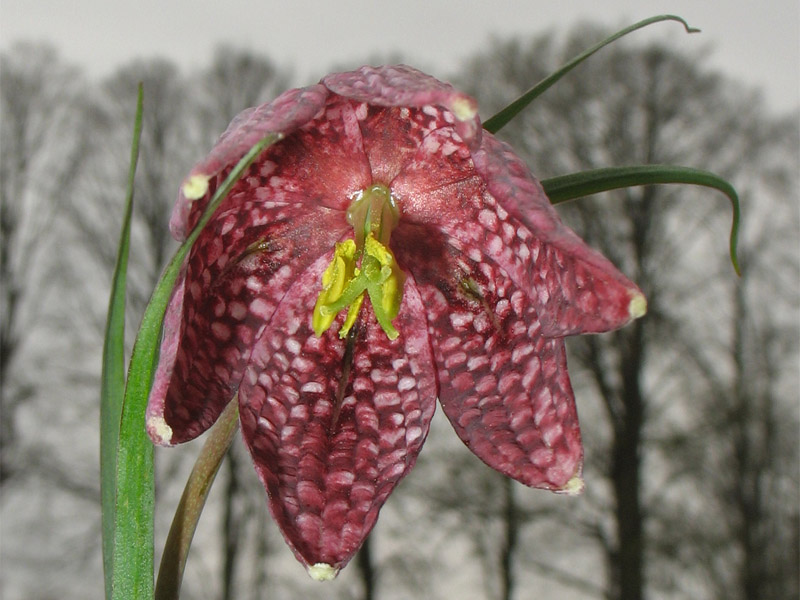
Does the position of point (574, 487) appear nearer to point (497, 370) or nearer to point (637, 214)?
point (497, 370)

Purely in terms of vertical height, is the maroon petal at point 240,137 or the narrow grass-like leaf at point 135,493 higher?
the maroon petal at point 240,137

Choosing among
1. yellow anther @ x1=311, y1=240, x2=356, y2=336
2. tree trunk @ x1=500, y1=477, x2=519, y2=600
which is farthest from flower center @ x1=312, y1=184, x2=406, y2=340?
tree trunk @ x1=500, y1=477, x2=519, y2=600

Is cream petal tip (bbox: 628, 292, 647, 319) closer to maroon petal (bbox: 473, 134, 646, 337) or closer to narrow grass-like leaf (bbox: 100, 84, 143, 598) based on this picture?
maroon petal (bbox: 473, 134, 646, 337)

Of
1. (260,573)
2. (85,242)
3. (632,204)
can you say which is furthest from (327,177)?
(632,204)

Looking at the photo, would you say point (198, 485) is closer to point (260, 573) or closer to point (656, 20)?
point (656, 20)

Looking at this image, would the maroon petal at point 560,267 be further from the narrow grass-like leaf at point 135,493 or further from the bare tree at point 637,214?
the bare tree at point 637,214

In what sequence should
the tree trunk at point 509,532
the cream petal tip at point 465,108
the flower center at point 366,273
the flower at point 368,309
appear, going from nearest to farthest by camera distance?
1. the cream petal tip at point 465,108
2. the flower at point 368,309
3. the flower center at point 366,273
4. the tree trunk at point 509,532

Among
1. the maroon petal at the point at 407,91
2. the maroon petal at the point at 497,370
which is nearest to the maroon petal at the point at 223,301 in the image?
the maroon petal at the point at 497,370

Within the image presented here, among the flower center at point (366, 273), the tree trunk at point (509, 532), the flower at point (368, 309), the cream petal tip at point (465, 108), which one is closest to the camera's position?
the cream petal tip at point (465, 108)

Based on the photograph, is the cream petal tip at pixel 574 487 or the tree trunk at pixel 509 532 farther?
the tree trunk at pixel 509 532
